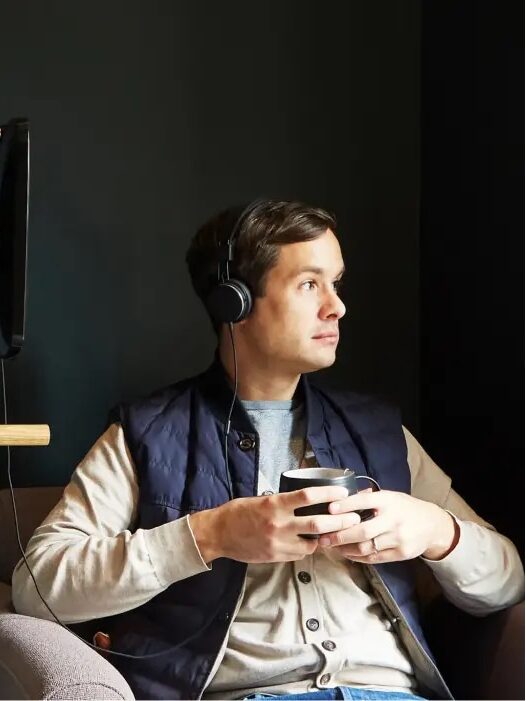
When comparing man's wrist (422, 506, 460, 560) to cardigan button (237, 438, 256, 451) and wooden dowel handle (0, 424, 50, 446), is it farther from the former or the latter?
wooden dowel handle (0, 424, 50, 446)

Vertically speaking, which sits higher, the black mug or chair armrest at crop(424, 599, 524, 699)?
the black mug

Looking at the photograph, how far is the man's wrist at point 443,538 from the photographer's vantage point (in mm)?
1425

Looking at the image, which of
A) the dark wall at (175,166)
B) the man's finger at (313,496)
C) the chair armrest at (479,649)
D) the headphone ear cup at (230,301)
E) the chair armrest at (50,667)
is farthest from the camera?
the dark wall at (175,166)

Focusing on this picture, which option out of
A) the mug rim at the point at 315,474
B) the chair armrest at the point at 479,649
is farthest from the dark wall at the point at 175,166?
the mug rim at the point at 315,474

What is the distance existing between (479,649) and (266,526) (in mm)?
461

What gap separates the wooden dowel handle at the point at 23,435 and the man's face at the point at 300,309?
47 cm

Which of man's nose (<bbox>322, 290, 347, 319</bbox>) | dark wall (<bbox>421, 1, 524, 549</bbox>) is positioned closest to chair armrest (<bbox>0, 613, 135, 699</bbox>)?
man's nose (<bbox>322, 290, 347, 319</bbox>)

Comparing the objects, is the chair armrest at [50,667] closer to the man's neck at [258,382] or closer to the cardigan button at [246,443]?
the cardigan button at [246,443]

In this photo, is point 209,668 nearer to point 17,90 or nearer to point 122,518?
point 122,518

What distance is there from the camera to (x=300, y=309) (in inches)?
61.5

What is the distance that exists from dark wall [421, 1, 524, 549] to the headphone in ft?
1.55

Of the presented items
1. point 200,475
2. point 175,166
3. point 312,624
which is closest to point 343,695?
point 312,624

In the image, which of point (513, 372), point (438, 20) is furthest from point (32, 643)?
point (438, 20)

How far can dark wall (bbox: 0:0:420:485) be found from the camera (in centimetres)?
195
